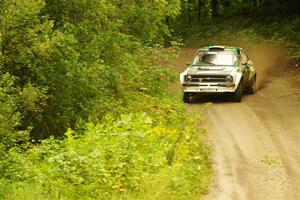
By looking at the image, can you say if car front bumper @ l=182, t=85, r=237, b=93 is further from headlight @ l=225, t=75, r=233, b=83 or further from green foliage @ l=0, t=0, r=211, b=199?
green foliage @ l=0, t=0, r=211, b=199

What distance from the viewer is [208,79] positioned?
19672mm

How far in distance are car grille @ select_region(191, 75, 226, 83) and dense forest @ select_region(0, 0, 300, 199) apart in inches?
29.7

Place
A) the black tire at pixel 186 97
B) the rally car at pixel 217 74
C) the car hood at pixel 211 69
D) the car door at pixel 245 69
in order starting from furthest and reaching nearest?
the car door at pixel 245 69 < the black tire at pixel 186 97 < the car hood at pixel 211 69 < the rally car at pixel 217 74

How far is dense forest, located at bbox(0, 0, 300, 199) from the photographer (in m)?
9.84

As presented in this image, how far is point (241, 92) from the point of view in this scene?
66.0ft

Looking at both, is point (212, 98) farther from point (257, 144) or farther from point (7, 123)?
point (7, 123)

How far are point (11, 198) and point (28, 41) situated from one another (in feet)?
18.4

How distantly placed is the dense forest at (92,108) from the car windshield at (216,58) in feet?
4.39

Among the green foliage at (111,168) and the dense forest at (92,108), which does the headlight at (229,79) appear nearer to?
the dense forest at (92,108)

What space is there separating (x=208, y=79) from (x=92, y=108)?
5586 millimetres

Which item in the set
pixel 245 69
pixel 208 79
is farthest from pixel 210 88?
pixel 245 69

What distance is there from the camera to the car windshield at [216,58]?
20.6 metres

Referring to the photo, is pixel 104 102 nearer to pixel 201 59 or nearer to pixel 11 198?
pixel 201 59

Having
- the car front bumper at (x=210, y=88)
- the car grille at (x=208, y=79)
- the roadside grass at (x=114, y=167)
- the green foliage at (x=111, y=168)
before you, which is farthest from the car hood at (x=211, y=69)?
the green foliage at (x=111, y=168)
